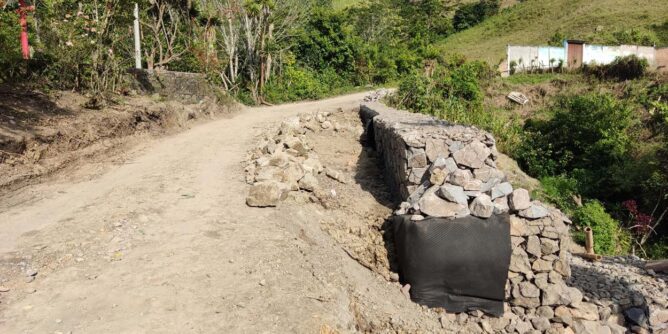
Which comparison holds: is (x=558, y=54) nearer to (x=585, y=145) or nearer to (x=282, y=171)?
(x=585, y=145)

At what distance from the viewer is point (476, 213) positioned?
5.11 m

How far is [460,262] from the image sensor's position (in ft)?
16.3

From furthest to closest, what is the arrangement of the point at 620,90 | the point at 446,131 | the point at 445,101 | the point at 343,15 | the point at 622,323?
the point at 343,15
the point at 620,90
the point at 445,101
the point at 446,131
the point at 622,323

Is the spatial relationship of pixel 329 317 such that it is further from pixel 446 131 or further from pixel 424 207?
pixel 446 131

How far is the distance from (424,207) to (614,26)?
3312 cm

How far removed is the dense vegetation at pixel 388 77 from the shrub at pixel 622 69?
5cm

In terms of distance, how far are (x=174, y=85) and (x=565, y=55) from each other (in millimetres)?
20038

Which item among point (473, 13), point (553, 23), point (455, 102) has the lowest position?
point (455, 102)

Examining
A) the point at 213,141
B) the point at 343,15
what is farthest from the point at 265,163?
the point at 343,15

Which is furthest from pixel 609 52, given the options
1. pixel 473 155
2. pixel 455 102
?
pixel 473 155

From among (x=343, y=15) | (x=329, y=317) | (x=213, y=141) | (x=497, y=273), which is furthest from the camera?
(x=343, y=15)

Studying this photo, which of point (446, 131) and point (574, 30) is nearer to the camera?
point (446, 131)

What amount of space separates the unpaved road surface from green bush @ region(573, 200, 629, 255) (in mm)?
6471

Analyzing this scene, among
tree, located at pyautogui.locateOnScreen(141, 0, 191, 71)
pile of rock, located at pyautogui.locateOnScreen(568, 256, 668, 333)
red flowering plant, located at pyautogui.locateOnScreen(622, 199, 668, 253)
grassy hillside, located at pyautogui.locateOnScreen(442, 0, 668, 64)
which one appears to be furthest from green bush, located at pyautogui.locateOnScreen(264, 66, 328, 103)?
grassy hillside, located at pyautogui.locateOnScreen(442, 0, 668, 64)
